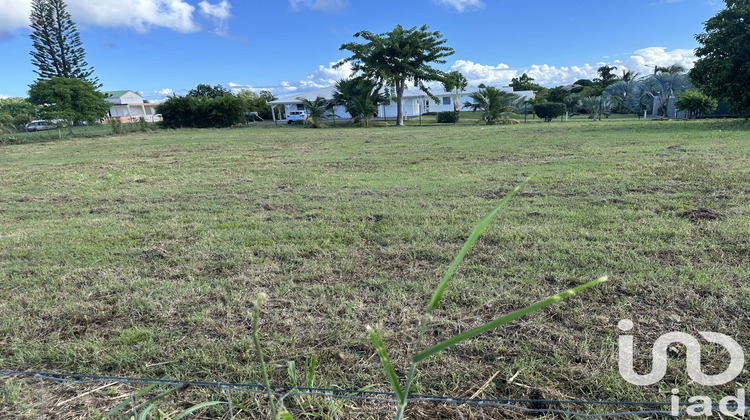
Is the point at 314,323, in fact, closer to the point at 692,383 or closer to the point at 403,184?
the point at 692,383

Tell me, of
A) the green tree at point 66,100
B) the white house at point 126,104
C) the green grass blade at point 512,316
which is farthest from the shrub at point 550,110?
the white house at point 126,104

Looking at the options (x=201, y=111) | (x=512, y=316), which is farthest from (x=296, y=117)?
(x=512, y=316)

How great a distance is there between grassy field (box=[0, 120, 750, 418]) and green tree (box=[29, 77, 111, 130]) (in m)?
18.3

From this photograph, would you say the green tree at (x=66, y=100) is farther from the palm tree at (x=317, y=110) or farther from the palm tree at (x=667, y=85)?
the palm tree at (x=667, y=85)

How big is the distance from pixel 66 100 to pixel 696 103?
106 feet

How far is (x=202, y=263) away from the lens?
3375 millimetres

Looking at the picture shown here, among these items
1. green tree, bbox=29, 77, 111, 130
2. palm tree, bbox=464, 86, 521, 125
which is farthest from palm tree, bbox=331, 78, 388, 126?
green tree, bbox=29, 77, 111, 130

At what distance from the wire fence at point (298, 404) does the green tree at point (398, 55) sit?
2510 cm

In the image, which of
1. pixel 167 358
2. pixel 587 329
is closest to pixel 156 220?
pixel 167 358

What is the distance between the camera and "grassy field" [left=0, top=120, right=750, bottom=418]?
6.77 feet

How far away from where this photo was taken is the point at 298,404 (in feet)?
5.80

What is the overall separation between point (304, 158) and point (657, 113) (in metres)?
26.4

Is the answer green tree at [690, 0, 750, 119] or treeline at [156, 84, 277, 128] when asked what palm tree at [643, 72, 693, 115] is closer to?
green tree at [690, 0, 750, 119]

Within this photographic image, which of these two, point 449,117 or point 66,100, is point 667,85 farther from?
point 66,100
